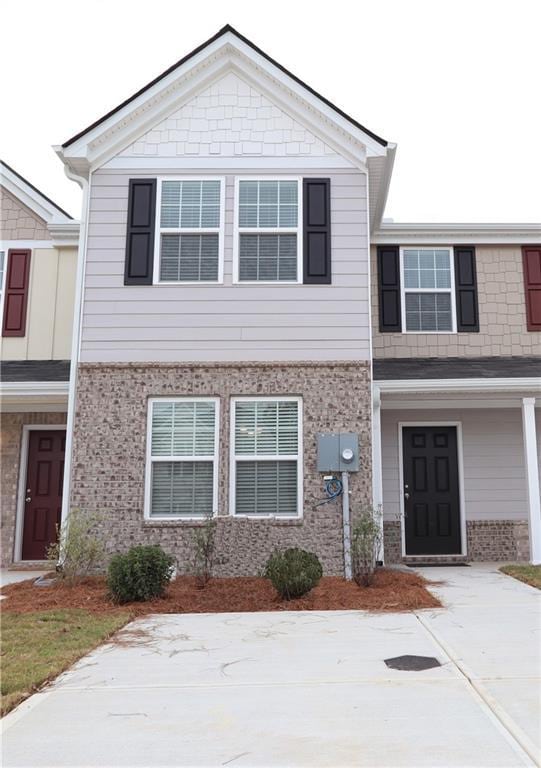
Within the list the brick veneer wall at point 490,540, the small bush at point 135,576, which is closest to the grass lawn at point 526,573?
the brick veneer wall at point 490,540

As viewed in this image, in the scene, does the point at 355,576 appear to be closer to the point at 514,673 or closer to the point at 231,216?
the point at 514,673

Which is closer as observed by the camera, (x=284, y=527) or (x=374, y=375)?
(x=284, y=527)

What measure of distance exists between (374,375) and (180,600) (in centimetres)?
433

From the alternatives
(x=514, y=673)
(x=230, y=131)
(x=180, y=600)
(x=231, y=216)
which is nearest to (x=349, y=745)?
(x=514, y=673)

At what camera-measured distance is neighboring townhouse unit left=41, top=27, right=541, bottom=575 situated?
8.56 meters

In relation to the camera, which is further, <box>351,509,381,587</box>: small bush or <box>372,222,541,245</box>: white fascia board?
<box>372,222,541,245</box>: white fascia board

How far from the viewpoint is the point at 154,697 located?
13.0 feet

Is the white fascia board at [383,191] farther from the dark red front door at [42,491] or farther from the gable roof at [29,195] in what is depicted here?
the dark red front door at [42,491]

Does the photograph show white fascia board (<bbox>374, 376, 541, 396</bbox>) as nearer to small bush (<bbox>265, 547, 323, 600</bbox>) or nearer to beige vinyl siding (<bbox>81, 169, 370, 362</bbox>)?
beige vinyl siding (<bbox>81, 169, 370, 362</bbox>)

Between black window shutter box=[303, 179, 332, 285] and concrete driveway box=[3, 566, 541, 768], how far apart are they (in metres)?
4.74

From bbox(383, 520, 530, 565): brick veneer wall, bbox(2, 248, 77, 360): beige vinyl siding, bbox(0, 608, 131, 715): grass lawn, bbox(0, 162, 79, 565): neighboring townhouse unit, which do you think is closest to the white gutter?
bbox(0, 162, 79, 565): neighboring townhouse unit

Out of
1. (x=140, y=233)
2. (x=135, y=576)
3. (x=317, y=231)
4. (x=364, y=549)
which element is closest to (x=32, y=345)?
(x=140, y=233)

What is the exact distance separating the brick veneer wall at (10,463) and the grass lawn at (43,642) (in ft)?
13.3

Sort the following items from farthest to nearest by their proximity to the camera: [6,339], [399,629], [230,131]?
[6,339]
[230,131]
[399,629]
